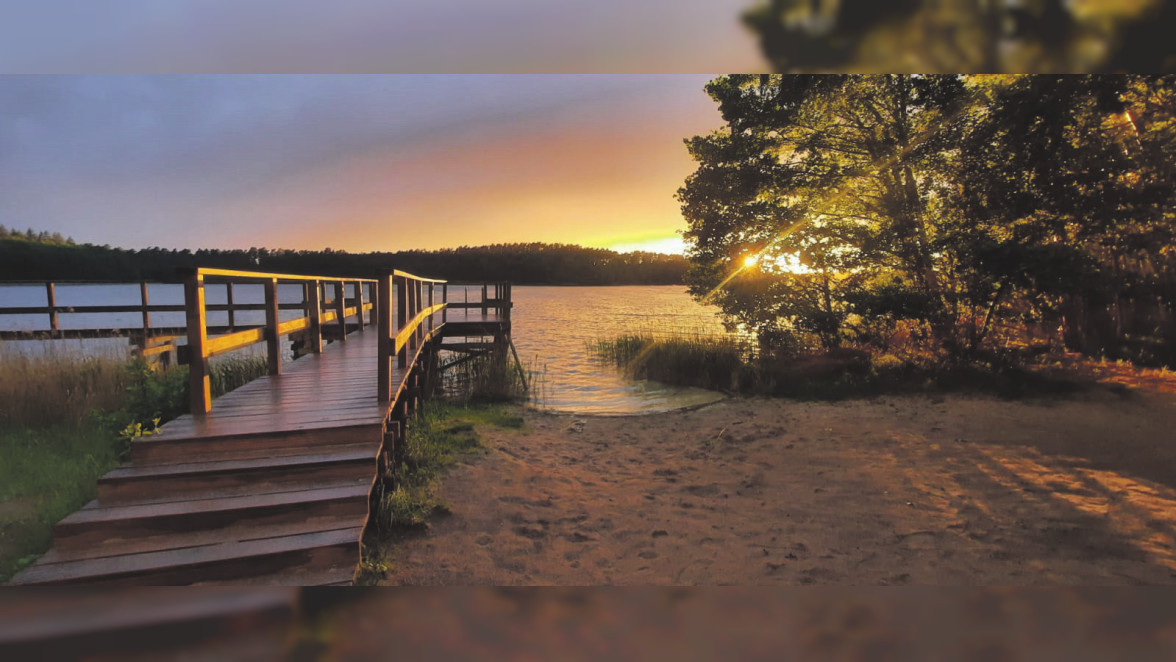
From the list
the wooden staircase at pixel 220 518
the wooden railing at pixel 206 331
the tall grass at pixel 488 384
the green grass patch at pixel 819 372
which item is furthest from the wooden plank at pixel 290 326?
the green grass patch at pixel 819 372

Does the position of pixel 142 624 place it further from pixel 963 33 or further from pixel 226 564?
pixel 963 33

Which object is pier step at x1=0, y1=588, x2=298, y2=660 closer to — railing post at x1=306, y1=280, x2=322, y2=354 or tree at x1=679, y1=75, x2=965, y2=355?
railing post at x1=306, y1=280, x2=322, y2=354

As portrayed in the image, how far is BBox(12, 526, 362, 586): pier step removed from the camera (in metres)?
2.18

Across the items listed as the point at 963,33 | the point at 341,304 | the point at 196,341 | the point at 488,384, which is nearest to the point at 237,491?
the point at 196,341

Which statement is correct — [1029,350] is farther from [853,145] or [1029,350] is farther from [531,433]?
[531,433]

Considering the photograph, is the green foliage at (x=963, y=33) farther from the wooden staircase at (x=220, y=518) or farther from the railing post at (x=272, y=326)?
the railing post at (x=272, y=326)

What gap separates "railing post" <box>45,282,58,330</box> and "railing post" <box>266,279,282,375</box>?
8.69 meters

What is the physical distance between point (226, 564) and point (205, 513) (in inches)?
14.7

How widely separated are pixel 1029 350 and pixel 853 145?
15.8ft

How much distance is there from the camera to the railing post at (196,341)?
11.8ft

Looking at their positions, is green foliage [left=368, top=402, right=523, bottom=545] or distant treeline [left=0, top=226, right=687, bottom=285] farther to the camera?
distant treeline [left=0, top=226, right=687, bottom=285]

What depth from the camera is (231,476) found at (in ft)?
9.31

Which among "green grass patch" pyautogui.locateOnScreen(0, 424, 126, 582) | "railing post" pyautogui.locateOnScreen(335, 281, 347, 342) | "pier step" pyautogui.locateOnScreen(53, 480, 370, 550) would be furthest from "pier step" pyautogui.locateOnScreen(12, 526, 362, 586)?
"railing post" pyautogui.locateOnScreen(335, 281, 347, 342)

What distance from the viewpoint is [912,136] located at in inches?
363
